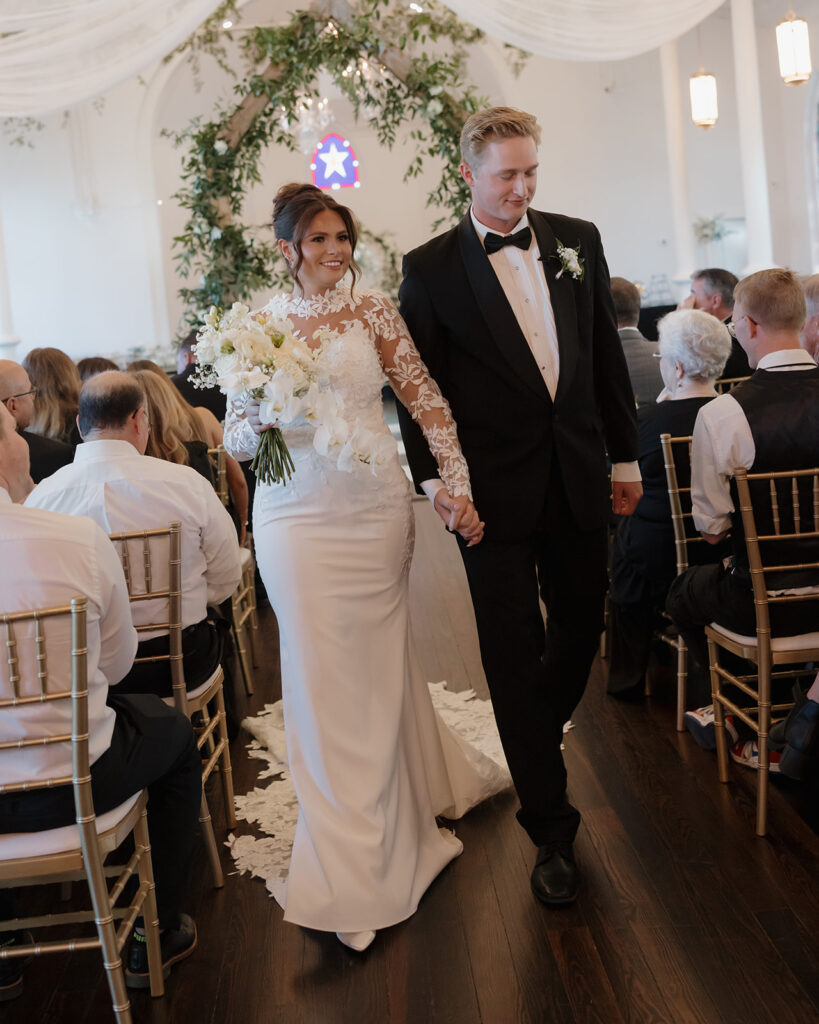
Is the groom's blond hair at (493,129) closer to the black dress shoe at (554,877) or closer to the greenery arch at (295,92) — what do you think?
the black dress shoe at (554,877)

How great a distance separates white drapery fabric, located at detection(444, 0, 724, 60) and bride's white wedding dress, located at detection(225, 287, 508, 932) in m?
3.79

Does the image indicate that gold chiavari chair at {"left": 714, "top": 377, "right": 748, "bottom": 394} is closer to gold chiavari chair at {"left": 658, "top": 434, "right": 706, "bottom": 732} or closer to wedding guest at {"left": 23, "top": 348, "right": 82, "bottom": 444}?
gold chiavari chair at {"left": 658, "top": 434, "right": 706, "bottom": 732}

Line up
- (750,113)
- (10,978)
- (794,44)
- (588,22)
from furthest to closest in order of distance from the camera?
(750,113) → (794,44) → (588,22) → (10,978)

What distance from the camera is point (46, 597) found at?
2.19 m

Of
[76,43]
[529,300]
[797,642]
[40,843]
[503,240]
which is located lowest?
[40,843]

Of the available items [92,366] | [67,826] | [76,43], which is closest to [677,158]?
[76,43]

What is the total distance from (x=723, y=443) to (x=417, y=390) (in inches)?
38.8

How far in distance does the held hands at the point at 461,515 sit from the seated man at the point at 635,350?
300 centimetres

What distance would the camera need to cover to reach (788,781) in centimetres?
344

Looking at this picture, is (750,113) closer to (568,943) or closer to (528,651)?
(528,651)

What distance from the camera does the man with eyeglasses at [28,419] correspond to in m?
4.13

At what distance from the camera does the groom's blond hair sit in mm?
2697

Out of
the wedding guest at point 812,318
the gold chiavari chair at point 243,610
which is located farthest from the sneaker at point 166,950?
the wedding guest at point 812,318

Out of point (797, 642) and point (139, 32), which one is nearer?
point (797, 642)
